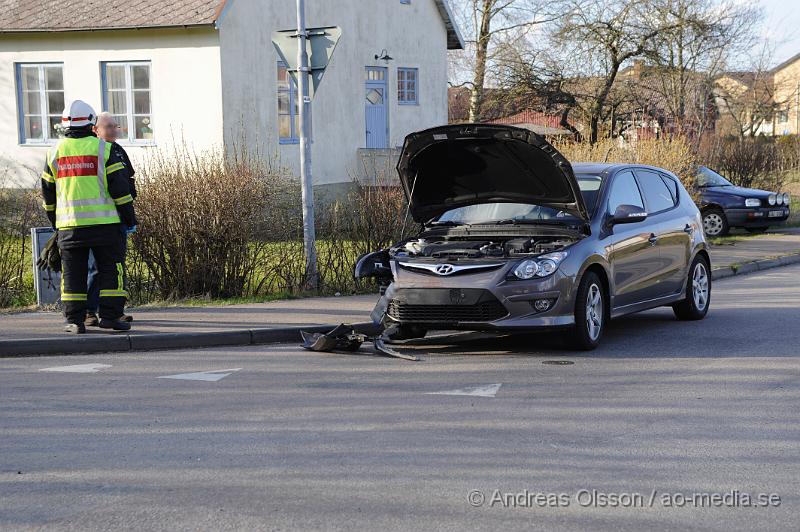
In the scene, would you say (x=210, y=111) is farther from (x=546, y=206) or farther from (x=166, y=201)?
(x=546, y=206)

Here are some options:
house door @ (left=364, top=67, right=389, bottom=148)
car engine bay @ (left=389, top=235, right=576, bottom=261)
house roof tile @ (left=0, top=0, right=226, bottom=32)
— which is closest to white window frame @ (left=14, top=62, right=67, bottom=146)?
house roof tile @ (left=0, top=0, right=226, bottom=32)

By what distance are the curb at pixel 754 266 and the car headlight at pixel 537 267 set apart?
7736mm

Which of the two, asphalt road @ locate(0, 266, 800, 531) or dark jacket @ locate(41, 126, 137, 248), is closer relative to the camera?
asphalt road @ locate(0, 266, 800, 531)

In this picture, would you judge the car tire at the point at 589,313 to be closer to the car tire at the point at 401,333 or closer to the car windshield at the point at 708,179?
the car tire at the point at 401,333

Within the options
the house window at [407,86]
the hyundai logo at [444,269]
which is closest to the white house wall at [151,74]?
the house window at [407,86]

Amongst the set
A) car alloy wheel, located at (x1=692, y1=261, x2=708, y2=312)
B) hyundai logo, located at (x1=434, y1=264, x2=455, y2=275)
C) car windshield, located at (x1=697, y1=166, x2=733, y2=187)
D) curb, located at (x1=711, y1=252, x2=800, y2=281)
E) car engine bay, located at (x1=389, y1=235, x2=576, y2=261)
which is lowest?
curb, located at (x1=711, y1=252, x2=800, y2=281)

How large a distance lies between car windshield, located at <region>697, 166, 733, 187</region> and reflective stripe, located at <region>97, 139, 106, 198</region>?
1587 cm

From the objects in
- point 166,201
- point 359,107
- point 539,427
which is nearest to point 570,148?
point 359,107

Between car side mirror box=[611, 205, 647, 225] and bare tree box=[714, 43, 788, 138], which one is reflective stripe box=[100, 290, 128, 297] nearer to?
car side mirror box=[611, 205, 647, 225]

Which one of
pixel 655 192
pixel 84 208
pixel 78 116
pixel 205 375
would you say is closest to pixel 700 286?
pixel 655 192

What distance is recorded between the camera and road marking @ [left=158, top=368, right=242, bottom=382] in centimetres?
831

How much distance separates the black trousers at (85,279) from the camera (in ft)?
33.1

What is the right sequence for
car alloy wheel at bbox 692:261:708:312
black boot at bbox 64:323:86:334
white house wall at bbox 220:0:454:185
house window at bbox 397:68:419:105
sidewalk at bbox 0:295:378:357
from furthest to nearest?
house window at bbox 397:68:419:105 < white house wall at bbox 220:0:454:185 < car alloy wheel at bbox 692:261:708:312 < black boot at bbox 64:323:86:334 < sidewalk at bbox 0:295:378:357

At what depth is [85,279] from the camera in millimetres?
10227
